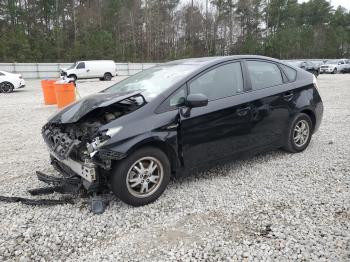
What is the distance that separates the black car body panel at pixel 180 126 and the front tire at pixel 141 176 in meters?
0.10

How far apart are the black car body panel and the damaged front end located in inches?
0.4

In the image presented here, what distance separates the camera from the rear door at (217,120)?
3811 mm

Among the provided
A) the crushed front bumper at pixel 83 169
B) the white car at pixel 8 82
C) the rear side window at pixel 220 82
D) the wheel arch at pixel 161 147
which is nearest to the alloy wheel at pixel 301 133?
the rear side window at pixel 220 82

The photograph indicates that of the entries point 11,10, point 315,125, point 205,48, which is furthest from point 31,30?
point 315,125

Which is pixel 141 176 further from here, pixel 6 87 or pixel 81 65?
pixel 81 65

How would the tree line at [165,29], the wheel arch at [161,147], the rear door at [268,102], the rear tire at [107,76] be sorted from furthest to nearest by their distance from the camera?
the tree line at [165,29] < the rear tire at [107,76] < the rear door at [268,102] < the wheel arch at [161,147]

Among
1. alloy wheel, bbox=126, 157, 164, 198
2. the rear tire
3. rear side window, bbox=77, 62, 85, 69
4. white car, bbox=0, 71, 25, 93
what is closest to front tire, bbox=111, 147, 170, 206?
alloy wheel, bbox=126, 157, 164, 198

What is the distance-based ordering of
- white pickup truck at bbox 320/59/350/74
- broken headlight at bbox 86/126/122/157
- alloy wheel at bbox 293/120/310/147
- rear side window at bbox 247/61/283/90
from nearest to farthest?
broken headlight at bbox 86/126/122/157
rear side window at bbox 247/61/283/90
alloy wheel at bbox 293/120/310/147
white pickup truck at bbox 320/59/350/74

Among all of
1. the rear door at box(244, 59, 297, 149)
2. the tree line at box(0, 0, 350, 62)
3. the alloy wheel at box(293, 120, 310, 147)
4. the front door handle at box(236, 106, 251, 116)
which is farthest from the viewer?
the tree line at box(0, 0, 350, 62)

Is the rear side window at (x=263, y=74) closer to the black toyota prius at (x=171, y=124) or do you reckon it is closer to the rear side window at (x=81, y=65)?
the black toyota prius at (x=171, y=124)

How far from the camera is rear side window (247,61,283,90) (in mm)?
4531

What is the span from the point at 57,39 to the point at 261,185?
129 ft

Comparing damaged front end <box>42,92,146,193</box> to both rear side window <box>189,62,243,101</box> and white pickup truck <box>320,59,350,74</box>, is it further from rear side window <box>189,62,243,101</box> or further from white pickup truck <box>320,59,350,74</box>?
white pickup truck <box>320,59,350,74</box>

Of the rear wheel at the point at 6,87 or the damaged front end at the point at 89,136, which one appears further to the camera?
the rear wheel at the point at 6,87
